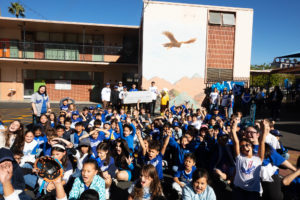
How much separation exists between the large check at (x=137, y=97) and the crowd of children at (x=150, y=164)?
157 inches

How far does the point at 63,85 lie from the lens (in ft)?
60.1

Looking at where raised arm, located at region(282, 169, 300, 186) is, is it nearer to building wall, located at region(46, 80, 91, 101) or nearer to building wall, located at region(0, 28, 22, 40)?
building wall, located at region(46, 80, 91, 101)

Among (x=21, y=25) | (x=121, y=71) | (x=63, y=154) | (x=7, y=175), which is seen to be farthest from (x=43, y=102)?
(x=21, y=25)

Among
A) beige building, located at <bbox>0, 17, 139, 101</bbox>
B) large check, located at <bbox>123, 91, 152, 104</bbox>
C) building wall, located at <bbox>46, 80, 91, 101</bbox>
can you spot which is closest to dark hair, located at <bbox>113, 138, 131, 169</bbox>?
large check, located at <bbox>123, 91, 152, 104</bbox>

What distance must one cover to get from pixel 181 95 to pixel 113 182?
9.61 meters

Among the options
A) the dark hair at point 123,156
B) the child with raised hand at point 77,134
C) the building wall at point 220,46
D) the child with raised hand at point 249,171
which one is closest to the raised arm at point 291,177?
the child with raised hand at point 249,171

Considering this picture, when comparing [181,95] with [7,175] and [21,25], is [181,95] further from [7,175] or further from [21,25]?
[21,25]

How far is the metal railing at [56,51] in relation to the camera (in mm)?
16766

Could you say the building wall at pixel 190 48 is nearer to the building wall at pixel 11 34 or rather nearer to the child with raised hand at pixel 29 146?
the child with raised hand at pixel 29 146

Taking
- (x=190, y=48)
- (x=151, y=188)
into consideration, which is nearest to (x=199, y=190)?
(x=151, y=188)

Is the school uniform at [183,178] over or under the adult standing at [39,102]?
under

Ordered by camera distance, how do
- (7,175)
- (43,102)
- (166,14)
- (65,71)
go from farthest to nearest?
1. (65,71)
2. (166,14)
3. (43,102)
4. (7,175)

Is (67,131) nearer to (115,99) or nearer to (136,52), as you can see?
(115,99)

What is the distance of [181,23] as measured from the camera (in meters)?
12.5
